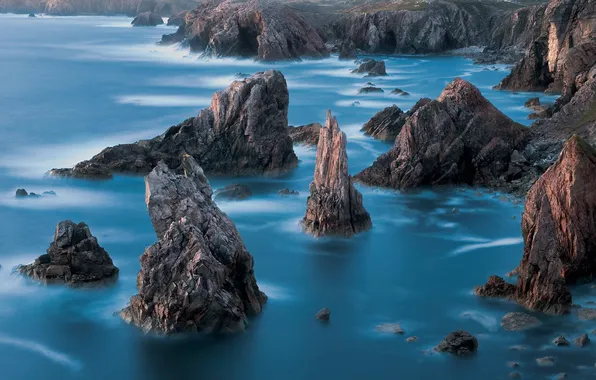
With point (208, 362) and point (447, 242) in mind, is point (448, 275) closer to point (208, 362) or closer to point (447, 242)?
point (447, 242)

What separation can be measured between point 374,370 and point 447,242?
38.0ft

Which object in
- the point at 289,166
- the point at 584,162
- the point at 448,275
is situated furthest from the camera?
the point at 289,166

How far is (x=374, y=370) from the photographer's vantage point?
23266 mm

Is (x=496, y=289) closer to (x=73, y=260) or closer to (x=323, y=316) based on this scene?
(x=323, y=316)

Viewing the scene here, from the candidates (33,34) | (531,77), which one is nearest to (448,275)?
(531,77)

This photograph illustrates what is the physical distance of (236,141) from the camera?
42469 mm

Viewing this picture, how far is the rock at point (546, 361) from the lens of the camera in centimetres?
2252

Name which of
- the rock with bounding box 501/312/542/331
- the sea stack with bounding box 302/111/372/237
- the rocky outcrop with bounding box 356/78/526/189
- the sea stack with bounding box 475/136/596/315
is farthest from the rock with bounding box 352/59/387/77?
the rock with bounding box 501/312/542/331

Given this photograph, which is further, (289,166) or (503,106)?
(503,106)

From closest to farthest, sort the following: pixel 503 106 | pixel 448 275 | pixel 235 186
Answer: pixel 448 275, pixel 235 186, pixel 503 106

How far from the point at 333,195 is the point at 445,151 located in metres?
8.65

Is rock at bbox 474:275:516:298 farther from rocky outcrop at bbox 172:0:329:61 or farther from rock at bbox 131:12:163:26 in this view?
rock at bbox 131:12:163:26

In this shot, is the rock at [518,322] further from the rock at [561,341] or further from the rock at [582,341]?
the rock at [582,341]

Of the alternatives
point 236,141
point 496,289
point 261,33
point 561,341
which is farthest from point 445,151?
point 261,33
